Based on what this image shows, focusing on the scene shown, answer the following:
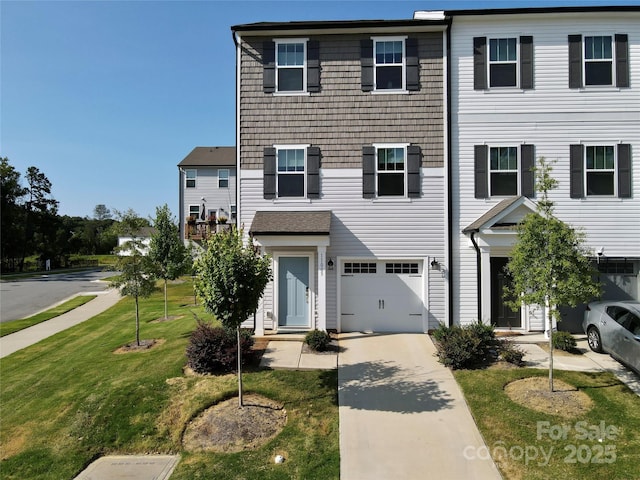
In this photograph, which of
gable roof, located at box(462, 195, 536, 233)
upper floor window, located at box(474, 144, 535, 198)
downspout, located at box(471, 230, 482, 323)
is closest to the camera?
gable roof, located at box(462, 195, 536, 233)

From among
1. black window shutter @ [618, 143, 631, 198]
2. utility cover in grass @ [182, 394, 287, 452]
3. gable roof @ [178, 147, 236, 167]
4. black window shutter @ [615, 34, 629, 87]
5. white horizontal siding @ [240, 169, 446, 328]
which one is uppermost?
gable roof @ [178, 147, 236, 167]

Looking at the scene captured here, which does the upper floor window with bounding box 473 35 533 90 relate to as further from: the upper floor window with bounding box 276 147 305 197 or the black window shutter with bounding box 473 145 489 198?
the upper floor window with bounding box 276 147 305 197

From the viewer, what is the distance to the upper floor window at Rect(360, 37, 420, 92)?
11.7 metres

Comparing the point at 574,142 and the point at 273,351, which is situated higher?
the point at 574,142

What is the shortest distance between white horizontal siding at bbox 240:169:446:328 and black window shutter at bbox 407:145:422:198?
0.83 ft

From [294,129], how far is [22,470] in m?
10.2

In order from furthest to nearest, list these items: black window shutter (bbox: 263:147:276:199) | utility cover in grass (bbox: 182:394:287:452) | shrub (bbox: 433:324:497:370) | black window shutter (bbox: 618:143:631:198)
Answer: black window shutter (bbox: 263:147:276:199)
black window shutter (bbox: 618:143:631:198)
shrub (bbox: 433:324:497:370)
utility cover in grass (bbox: 182:394:287:452)

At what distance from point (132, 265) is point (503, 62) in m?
13.1

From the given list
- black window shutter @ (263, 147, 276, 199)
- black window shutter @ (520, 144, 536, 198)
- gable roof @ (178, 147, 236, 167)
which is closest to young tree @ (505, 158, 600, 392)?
black window shutter @ (520, 144, 536, 198)

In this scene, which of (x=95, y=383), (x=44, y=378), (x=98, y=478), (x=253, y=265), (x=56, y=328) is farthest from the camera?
(x=56, y=328)

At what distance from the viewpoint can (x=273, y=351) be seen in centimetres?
992

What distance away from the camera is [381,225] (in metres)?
11.8

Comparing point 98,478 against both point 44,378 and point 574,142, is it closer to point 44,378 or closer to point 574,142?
point 44,378

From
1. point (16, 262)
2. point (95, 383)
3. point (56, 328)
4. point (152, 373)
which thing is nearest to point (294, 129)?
point (152, 373)
